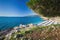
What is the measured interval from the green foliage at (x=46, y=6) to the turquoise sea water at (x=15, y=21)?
13.9 feet

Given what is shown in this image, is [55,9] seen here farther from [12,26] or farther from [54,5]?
[12,26]

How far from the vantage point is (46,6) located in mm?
3986

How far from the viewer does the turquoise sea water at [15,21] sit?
8.42 metres

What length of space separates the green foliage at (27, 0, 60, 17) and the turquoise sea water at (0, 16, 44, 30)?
425cm

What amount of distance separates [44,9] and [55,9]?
0.21 m

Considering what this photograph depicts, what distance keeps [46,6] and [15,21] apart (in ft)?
15.6

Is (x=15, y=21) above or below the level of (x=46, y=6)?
below

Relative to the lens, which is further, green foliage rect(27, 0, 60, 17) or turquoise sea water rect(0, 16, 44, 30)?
turquoise sea water rect(0, 16, 44, 30)

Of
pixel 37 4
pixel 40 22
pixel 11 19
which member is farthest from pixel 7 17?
pixel 37 4

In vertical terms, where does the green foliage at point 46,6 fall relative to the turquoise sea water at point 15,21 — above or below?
Answer: above

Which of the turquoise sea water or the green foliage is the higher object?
the green foliage

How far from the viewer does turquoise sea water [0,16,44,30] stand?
8419 mm

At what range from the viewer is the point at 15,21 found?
28.3ft

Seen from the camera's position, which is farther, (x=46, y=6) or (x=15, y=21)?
(x=15, y=21)
